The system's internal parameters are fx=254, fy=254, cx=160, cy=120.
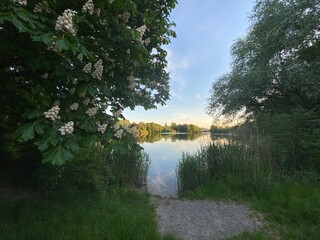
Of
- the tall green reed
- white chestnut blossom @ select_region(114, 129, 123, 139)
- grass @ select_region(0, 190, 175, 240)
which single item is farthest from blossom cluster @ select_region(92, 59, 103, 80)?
the tall green reed

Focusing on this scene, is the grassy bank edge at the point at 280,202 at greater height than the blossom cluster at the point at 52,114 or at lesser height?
lesser

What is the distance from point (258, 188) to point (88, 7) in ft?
20.3

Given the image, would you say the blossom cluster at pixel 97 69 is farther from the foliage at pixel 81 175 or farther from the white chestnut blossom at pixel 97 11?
the foliage at pixel 81 175

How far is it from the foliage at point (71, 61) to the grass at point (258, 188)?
3.29 m

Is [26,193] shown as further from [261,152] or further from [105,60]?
[261,152]

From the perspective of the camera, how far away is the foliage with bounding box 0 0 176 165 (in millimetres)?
2242

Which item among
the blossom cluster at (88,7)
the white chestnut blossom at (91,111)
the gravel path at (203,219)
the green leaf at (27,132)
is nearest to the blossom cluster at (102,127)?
the white chestnut blossom at (91,111)

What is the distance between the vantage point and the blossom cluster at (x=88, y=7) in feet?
8.89

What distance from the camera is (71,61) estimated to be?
325cm

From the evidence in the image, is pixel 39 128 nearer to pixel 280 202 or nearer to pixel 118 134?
pixel 118 134

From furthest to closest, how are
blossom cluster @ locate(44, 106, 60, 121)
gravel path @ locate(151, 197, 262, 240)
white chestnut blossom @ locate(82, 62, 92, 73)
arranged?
gravel path @ locate(151, 197, 262, 240) → white chestnut blossom @ locate(82, 62, 92, 73) → blossom cluster @ locate(44, 106, 60, 121)

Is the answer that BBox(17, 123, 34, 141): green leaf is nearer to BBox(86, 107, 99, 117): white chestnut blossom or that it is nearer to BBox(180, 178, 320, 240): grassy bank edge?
BBox(86, 107, 99, 117): white chestnut blossom

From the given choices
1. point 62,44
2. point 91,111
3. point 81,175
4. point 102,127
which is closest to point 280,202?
point 81,175

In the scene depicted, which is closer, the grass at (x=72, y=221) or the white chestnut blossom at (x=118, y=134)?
the white chestnut blossom at (x=118, y=134)
